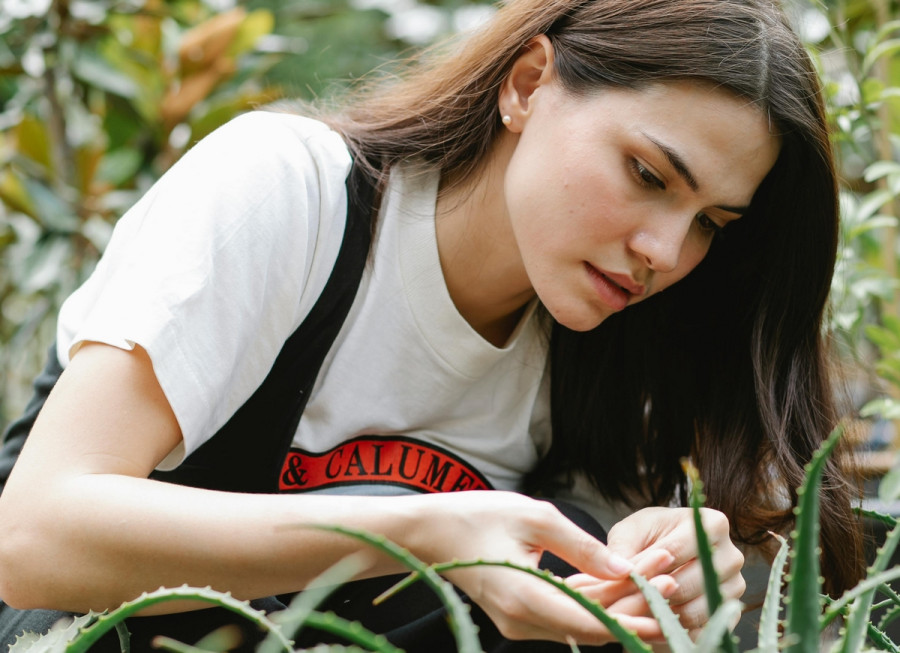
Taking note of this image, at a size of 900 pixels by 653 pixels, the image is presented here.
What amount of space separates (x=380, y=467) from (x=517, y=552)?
591mm

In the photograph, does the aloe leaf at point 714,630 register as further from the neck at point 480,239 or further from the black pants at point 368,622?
the neck at point 480,239

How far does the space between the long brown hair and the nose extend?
0.56 ft

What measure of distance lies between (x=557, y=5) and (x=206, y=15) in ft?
7.45

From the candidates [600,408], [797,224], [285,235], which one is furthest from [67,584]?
[797,224]

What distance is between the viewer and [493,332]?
1523mm

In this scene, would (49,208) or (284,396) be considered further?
(49,208)

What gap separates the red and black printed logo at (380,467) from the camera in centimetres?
135

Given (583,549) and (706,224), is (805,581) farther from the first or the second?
(706,224)

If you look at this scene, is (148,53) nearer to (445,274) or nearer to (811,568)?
(445,274)

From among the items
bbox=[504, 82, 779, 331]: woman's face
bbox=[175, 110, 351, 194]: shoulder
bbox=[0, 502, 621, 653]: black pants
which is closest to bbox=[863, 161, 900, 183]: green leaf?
bbox=[504, 82, 779, 331]: woman's face

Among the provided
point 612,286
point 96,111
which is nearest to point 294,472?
point 612,286

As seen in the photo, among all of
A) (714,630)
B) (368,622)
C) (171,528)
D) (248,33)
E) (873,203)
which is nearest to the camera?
(714,630)

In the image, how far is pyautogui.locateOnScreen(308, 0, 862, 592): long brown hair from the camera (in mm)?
1188

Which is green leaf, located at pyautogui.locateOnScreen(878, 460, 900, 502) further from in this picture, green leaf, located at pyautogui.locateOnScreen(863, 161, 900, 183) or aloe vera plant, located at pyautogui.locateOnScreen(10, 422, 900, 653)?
aloe vera plant, located at pyautogui.locateOnScreen(10, 422, 900, 653)
